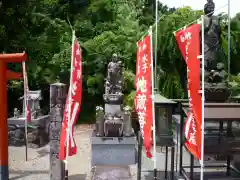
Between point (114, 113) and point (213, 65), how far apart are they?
4264 millimetres

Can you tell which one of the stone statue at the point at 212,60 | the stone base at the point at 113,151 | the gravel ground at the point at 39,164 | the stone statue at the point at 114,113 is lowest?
the gravel ground at the point at 39,164

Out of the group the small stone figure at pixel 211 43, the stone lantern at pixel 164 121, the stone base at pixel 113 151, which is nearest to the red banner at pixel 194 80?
the stone lantern at pixel 164 121

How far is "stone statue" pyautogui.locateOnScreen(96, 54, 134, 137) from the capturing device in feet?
31.8

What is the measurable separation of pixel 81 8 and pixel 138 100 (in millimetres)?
16492

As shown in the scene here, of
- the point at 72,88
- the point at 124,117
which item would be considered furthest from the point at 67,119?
the point at 124,117

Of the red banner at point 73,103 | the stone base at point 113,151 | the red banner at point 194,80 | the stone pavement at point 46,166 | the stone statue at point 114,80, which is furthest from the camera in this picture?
the stone statue at point 114,80

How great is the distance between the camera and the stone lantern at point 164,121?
21.6 ft

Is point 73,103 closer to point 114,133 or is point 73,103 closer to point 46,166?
point 46,166


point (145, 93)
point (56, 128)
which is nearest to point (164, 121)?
point (145, 93)

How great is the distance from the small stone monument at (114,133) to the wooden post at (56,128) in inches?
76.8

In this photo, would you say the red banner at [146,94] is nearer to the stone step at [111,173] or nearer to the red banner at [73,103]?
the red banner at [73,103]

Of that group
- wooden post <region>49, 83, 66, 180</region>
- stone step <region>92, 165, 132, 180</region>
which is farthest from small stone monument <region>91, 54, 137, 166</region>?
wooden post <region>49, 83, 66, 180</region>

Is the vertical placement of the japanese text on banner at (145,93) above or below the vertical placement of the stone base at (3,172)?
above

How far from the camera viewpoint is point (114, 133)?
31.8 feet
